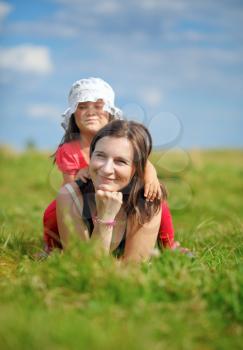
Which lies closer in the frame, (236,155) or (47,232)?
(47,232)

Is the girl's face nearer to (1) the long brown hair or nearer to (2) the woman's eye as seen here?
(1) the long brown hair

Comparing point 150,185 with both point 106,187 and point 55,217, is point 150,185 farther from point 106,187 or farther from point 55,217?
point 55,217

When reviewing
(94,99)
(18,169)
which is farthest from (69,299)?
(18,169)

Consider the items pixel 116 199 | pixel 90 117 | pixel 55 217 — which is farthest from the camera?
pixel 90 117

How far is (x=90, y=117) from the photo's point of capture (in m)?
→ 4.23

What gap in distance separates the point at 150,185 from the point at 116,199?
34 cm

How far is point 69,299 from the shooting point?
7.86ft

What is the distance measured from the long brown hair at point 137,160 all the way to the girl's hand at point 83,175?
0.79ft

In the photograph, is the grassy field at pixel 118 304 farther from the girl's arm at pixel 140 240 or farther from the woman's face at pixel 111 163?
the woman's face at pixel 111 163

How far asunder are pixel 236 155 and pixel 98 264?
21.1 meters

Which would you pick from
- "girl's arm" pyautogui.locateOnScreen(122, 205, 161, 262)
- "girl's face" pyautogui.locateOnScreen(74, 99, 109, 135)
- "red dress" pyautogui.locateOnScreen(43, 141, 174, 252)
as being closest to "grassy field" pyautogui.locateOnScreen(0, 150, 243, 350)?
"girl's arm" pyautogui.locateOnScreen(122, 205, 161, 262)

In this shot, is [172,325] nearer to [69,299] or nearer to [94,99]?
[69,299]

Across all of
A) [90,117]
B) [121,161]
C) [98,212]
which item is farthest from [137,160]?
[90,117]

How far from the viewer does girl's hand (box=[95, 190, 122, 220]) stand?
3289 mm
